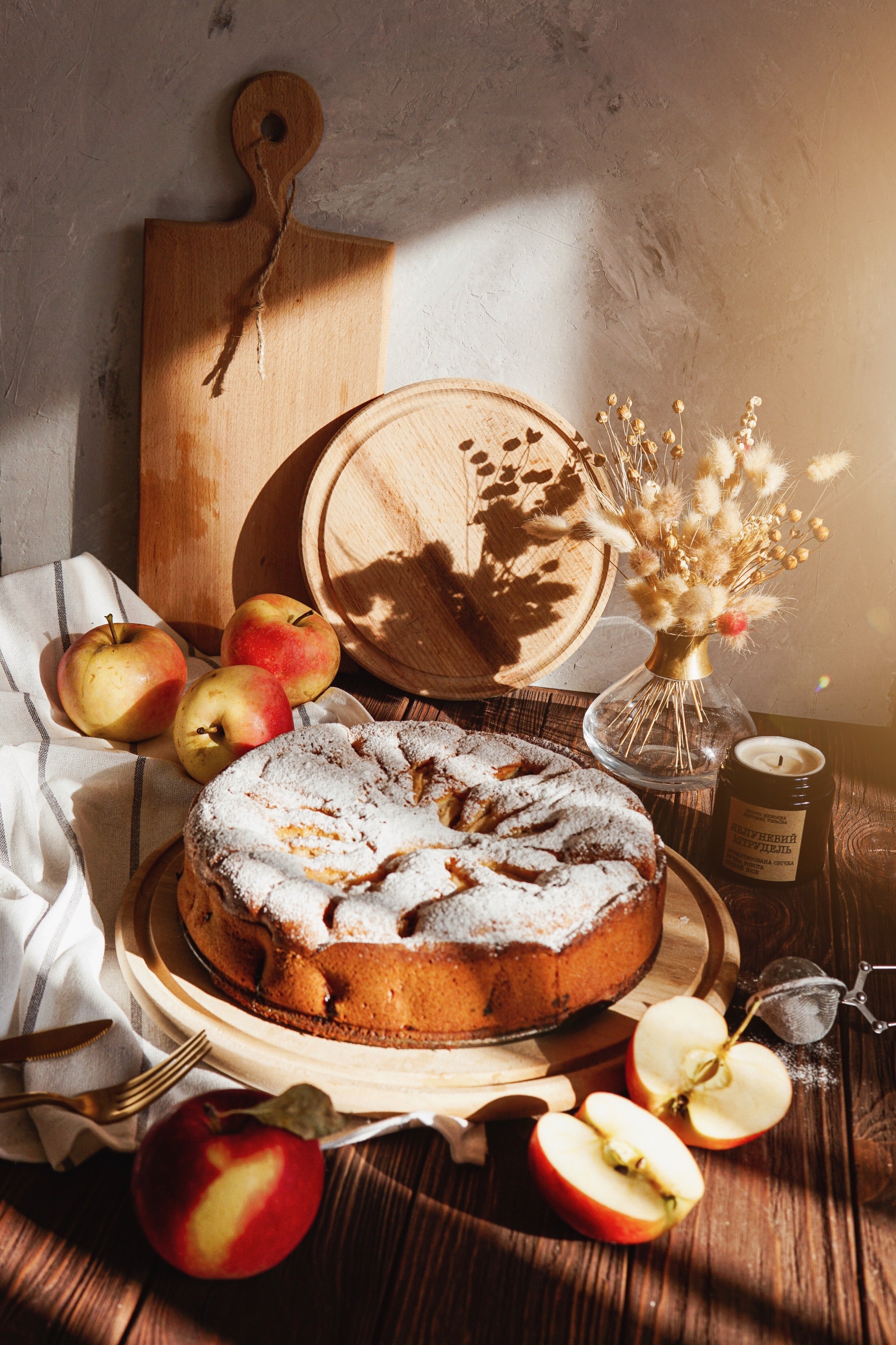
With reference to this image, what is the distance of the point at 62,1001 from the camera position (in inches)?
39.8

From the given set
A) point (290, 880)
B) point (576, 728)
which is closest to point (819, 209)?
point (576, 728)

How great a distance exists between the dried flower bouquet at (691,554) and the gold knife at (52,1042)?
2.78ft

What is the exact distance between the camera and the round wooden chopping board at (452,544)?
166 cm

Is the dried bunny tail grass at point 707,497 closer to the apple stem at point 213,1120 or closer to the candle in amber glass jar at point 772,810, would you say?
the candle in amber glass jar at point 772,810

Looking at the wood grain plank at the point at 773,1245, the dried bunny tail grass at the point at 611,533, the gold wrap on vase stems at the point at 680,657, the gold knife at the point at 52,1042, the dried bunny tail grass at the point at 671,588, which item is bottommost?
the wood grain plank at the point at 773,1245

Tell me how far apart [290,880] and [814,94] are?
1384 millimetres

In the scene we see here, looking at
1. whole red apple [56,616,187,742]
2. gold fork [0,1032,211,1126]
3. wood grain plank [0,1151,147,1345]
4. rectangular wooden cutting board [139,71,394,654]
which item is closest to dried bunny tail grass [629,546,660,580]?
rectangular wooden cutting board [139,71,394,654]

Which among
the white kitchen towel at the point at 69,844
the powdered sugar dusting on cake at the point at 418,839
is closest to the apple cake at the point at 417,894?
the powdered sugar dusting on cake at the point at 418,839

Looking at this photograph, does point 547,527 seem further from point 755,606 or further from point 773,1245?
point 773,1245

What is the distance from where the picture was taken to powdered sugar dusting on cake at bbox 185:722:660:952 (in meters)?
0.96

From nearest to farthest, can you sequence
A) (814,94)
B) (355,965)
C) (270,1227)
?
1. (270,1227)
2. (355,965)
3. (814,94)

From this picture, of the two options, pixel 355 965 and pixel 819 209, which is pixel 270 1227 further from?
pixel 819 209

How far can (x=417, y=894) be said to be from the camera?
99 centimetres

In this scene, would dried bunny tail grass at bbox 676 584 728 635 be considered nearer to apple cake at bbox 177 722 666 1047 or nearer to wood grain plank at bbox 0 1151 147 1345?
apple cake at bbox 177 722 666 1047
